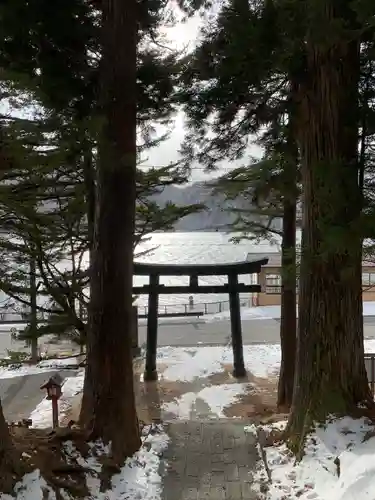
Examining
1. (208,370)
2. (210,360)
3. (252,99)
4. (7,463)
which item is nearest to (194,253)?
(210,360)

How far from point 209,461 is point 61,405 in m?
4.71

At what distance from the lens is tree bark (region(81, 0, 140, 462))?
4918 mm

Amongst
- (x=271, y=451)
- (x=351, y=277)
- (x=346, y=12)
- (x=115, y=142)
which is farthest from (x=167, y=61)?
(x=271, y=451)

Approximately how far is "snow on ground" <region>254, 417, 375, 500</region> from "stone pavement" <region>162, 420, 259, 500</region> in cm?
23

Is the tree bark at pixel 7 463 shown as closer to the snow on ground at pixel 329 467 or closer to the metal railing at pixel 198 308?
the snow on ground at pixel 329 467

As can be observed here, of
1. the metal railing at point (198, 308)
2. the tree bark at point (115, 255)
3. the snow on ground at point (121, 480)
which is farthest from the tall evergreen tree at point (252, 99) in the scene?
the metal railing at point (198, 308)

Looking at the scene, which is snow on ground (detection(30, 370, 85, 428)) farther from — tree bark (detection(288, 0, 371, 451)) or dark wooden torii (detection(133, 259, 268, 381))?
tree bark (detection(288, 0, 371, 451))

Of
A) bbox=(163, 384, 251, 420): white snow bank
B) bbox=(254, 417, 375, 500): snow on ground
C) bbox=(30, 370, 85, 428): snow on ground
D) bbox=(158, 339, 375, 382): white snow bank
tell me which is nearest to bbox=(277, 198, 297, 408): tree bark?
bbox=(163, 384, 251, 420): white snow bank

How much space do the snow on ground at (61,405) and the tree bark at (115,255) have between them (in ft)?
10.9

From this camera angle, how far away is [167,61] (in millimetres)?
6039

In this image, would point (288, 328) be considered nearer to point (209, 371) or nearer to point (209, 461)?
point (209, 371)

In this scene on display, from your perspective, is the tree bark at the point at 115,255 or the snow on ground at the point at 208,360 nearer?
the tree bark at the point at 115,255

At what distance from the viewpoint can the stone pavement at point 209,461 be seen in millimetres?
4406

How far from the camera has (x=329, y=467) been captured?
13.0ft
